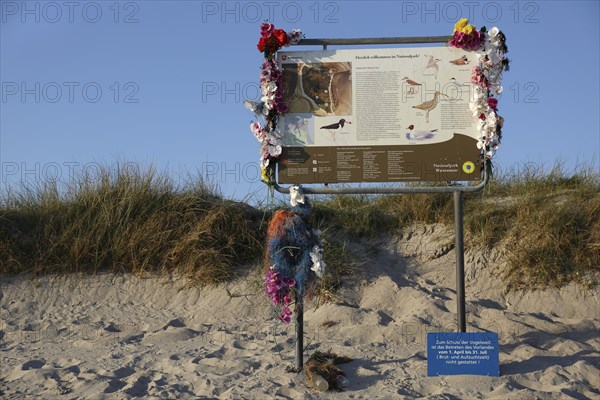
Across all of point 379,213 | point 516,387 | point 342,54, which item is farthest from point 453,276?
point 342,54

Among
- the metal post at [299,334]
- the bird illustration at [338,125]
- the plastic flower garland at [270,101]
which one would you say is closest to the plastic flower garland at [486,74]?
the bird illustration at [338,125]

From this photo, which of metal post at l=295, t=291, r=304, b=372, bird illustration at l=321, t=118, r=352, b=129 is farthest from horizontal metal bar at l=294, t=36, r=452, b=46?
metal post at l=295, t=291, r=304, b=372

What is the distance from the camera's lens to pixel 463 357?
20.1ft

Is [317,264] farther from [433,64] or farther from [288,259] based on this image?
[433,64]

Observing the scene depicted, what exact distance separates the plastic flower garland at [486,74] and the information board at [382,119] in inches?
3.4

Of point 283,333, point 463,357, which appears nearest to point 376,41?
point 463,357

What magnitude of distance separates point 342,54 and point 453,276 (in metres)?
3.38

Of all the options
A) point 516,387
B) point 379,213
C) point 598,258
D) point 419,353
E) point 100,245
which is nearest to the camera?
point 516,387

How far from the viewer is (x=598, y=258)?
8.19 meters

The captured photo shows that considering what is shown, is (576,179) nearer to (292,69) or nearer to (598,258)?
(598,258)

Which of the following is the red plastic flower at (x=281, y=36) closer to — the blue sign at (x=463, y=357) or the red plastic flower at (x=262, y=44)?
the red plastic flower at (x=262, y=44)

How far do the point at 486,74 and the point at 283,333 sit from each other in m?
3.41

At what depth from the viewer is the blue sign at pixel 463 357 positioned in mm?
6094

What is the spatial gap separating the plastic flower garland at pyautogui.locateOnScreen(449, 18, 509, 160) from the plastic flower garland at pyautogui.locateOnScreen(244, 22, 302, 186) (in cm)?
161
